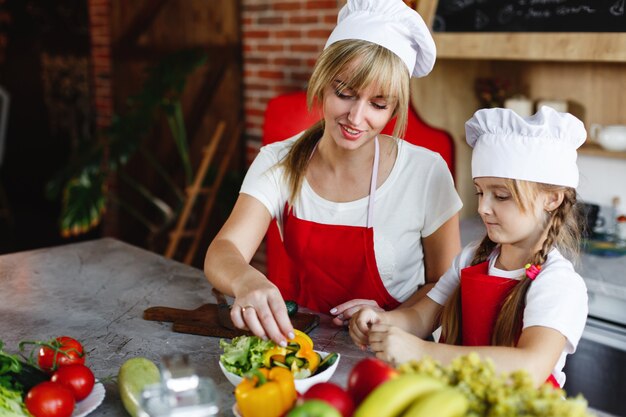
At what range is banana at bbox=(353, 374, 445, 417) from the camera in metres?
0.94

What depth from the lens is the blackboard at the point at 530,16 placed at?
258 centimetres

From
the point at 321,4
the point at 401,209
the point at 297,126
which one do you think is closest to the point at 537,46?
the point at 297,126

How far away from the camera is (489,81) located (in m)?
3.44

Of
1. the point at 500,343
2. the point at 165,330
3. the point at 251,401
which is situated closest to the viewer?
the point at 251,401

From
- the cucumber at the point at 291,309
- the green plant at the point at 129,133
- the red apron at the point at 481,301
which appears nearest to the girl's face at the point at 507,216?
the red apron at the point at 481,301

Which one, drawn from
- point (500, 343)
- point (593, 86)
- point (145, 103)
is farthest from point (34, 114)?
point (500, 343)

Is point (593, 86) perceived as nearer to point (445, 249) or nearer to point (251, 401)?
point (445, 249)

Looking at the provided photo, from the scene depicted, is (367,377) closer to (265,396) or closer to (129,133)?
(265,396)

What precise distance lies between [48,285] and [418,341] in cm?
132

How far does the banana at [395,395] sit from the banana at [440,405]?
1cm

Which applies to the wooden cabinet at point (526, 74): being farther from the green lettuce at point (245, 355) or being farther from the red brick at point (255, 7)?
the green lettuce at point (245, 355)

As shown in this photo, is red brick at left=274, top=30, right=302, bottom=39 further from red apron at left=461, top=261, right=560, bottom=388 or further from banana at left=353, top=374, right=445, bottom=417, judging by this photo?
banana at left=353, top=374, right=445, bottom=417

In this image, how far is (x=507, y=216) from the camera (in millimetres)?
1590

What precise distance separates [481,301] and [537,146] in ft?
1.26
